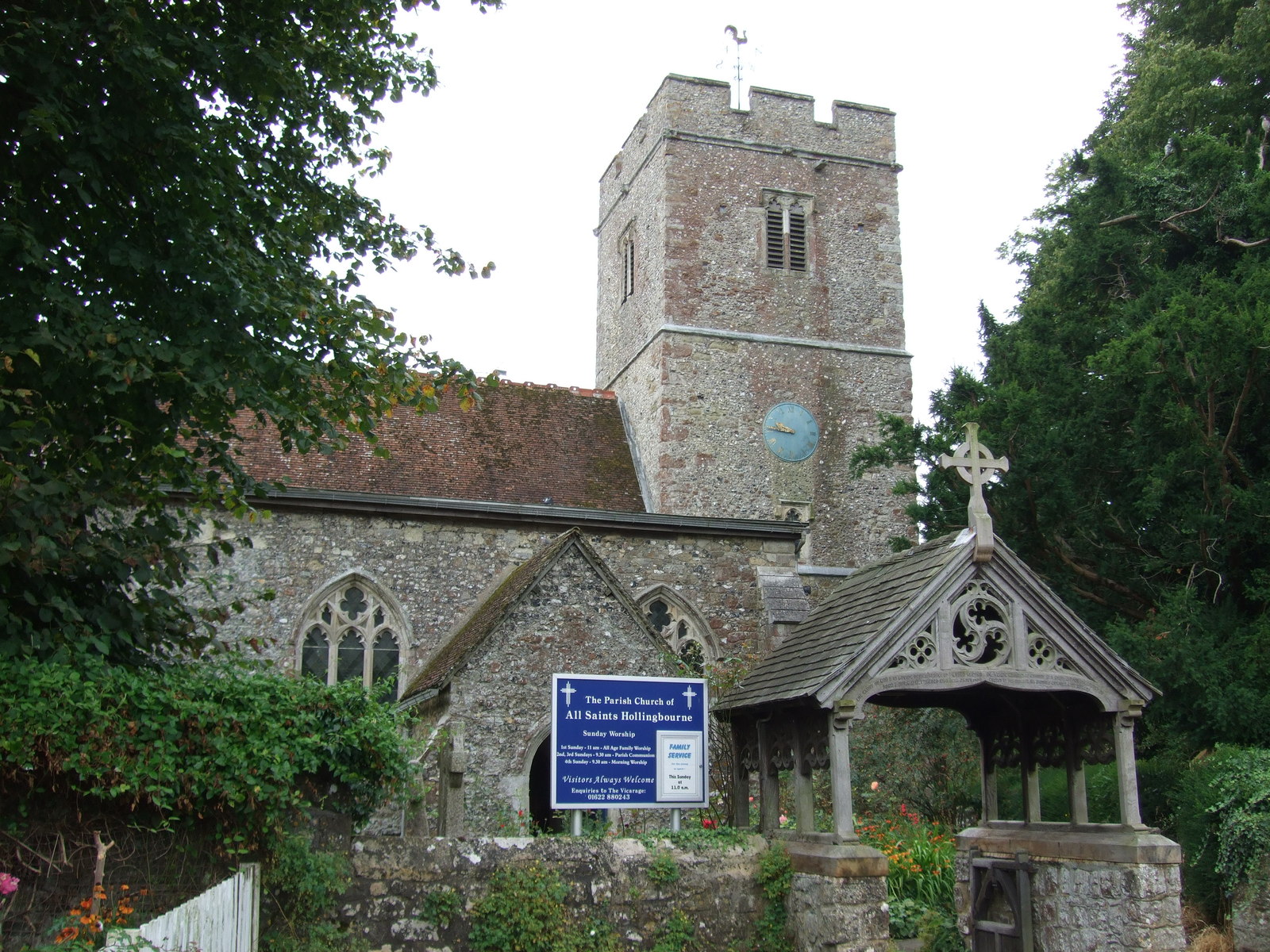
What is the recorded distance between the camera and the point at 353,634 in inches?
598

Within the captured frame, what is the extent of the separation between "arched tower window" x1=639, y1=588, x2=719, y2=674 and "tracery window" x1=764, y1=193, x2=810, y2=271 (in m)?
8.94

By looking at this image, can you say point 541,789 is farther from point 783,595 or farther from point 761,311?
point 761,311

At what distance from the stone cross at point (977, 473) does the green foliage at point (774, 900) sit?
2324mm

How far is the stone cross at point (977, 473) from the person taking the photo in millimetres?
7363

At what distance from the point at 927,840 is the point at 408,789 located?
600cm

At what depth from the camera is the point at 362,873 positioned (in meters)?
6.50

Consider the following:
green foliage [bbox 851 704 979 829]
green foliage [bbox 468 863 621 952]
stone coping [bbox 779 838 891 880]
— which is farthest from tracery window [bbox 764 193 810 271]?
green foliage [bbox 468 863 621 952]

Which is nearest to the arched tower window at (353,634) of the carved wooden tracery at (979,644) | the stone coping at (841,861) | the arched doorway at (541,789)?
the arched doorway at (541,789)

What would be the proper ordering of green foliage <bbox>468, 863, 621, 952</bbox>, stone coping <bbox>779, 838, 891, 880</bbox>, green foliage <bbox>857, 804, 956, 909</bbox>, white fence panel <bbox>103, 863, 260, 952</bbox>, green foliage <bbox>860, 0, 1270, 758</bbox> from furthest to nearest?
green foliage <bbox>860, 0, 1270, 758</bbox>, green foliage <bbox>857, 804, 956, 909</bbox>, stone coping <bbox>779, 838, 891, 880</bbox>, green foliage <bbox>468, 863, 621, 952</bbox>, white fence panel <bbox>103, 863, 260, 952</bbox>

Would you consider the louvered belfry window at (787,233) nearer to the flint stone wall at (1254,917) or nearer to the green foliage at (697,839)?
the flint stone wall at (1254,917)

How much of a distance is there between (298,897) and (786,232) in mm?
18857

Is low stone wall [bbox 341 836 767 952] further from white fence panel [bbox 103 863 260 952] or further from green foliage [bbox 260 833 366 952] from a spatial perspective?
white fence panel [bbox 103 863 260 952]

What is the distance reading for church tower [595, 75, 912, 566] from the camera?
20.8 metres

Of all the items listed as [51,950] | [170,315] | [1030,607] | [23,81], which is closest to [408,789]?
[51,950]
